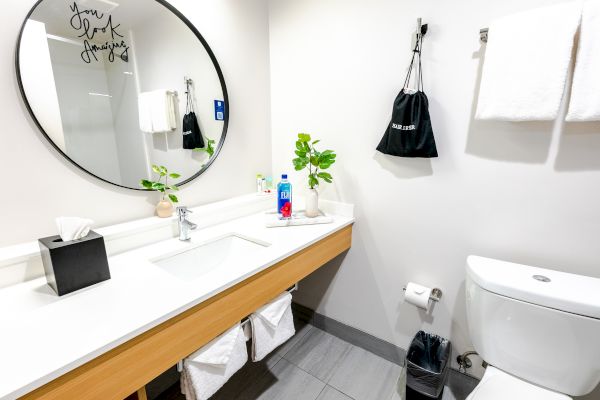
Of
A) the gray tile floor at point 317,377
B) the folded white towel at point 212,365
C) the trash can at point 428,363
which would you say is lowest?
the gray tile floor at point 317,377

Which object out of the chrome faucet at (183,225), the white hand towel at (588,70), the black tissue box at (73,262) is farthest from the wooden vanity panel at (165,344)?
the white hand towel at (588,70)

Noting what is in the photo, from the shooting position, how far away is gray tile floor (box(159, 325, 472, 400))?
1.48 metres

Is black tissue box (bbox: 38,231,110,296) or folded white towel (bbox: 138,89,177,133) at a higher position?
folded white towel (bbox: 138,89,177,133)

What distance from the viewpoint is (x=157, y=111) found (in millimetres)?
1358

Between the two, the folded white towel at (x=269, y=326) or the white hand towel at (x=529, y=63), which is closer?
the white hand towel at (x=529, y=63)

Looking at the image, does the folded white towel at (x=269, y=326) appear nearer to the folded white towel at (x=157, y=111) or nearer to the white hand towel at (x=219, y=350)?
the white hand towel at (x=219, y=350)

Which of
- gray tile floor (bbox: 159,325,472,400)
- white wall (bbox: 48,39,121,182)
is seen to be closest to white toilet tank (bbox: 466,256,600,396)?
gray tile floor (bbox: 159,325,472,400)

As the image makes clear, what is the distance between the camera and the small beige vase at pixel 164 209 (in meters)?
1.36

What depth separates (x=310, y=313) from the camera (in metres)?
2.01

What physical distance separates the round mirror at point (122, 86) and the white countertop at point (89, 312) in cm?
46

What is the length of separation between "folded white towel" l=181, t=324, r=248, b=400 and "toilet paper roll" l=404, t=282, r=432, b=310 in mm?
861

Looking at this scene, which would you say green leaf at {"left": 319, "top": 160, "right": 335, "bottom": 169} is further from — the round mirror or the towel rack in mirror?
the towel rack in mirror

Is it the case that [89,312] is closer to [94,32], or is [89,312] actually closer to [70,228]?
[70,228]

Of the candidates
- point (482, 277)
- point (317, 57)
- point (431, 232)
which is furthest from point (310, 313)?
point (317, 57)
